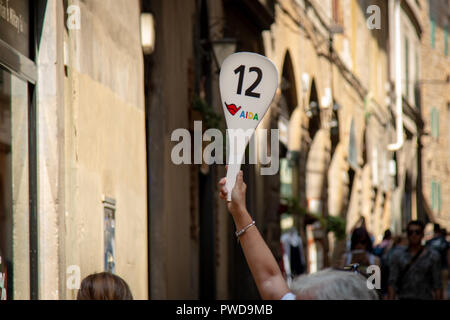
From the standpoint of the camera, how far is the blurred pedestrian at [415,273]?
9.34 m

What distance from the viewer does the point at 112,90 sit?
311 inches

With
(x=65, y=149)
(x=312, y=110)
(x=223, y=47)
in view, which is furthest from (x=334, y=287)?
(x=312, y=110)

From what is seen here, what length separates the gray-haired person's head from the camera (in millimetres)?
2695

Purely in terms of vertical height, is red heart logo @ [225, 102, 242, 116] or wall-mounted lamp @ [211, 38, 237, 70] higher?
wall-mounted lamp @ [211, 38, 237, 70]

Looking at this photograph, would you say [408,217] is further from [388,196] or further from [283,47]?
[283,47]

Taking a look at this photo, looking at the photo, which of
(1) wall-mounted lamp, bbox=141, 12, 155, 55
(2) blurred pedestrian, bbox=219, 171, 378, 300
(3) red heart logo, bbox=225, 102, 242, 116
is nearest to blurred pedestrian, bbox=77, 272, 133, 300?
(2) blurred pedestrian, bbox=219, 171, 378, 300

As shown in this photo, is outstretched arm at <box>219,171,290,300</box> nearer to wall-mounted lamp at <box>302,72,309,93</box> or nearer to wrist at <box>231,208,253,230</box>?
wrist at <box>231,208,253,230</box>

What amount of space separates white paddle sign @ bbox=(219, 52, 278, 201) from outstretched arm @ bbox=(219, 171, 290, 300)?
0.9 inches

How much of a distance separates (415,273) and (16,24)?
14.9 feet

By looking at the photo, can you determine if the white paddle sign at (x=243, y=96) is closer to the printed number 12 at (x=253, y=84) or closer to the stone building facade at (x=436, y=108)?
the printed number 12 at (x=253, y=84)

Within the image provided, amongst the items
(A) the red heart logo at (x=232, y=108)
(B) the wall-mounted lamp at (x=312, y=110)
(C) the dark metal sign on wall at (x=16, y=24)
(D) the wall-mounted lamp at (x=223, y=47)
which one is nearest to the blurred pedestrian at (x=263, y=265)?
(A) the red heart logo at (x=232, y=108)

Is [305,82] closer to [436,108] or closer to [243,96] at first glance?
[243,96]

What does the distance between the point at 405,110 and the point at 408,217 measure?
3.50 metres
